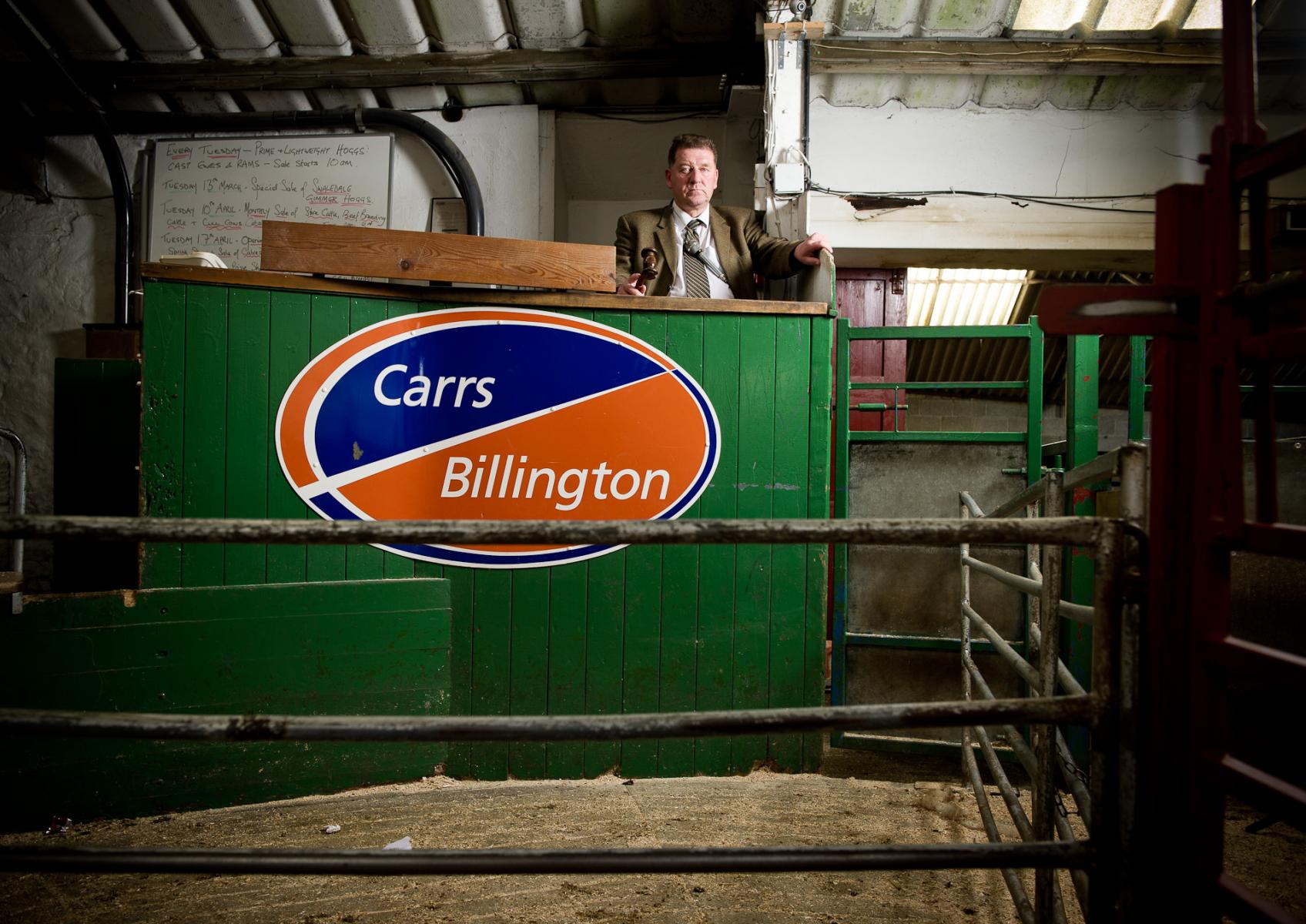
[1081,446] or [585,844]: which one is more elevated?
[1081,446]

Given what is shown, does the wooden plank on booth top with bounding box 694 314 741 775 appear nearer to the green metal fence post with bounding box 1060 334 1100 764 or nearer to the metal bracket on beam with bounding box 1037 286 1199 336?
the green metal fence post with bounding box 1060 334 1100 764

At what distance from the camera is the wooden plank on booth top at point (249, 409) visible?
250cm

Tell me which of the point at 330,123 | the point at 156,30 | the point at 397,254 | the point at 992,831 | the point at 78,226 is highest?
the point at 156,30

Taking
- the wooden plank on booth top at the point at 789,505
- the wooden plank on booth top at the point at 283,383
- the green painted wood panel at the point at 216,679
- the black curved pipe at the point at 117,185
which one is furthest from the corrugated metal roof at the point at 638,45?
the green painted wood panel at the point at 216,679

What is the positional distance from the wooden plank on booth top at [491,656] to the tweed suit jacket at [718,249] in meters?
1.48

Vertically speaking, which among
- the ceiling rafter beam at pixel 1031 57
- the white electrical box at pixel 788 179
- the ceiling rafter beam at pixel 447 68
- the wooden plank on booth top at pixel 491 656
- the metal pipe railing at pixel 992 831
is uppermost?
the ceiling rafter beam at pixel 447 68

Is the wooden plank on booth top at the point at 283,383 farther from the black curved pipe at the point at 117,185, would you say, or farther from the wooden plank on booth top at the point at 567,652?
the black curved pipe at the point at 117,185

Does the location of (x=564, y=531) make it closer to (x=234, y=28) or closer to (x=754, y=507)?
(x=754, y=507)

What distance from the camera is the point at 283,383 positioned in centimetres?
253

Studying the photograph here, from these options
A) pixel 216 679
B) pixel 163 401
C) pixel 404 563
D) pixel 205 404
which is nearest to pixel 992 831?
pixel 404 563

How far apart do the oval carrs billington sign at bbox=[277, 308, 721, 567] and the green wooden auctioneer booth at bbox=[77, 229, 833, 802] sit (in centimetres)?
6

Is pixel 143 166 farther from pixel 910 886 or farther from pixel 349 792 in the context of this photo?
pixel 910 886

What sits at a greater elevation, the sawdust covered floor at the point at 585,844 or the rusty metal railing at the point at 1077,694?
the rusty metal railing at the point at 1077,694

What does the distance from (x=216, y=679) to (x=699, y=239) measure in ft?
8.81
